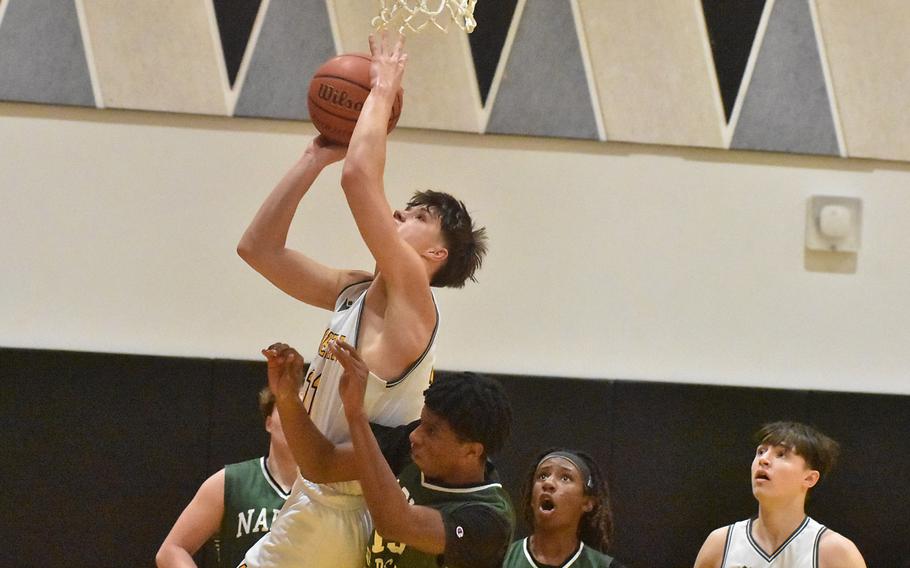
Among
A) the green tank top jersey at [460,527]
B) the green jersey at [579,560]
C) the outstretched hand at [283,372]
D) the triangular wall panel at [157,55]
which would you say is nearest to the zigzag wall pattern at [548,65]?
the triangular wall panel at [157,55]

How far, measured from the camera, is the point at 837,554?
4145mm

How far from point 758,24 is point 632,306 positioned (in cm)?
154

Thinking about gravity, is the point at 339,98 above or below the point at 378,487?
above

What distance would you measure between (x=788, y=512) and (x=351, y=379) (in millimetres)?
2499

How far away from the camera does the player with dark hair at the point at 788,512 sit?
4.20 meters

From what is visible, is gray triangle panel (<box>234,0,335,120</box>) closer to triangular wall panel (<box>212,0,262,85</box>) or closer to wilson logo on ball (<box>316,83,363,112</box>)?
triangular wall panel (<box>212,0,262,85</box>)

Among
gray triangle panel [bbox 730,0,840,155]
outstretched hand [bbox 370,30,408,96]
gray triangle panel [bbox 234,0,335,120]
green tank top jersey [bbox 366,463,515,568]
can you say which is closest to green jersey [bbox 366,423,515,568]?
green tank top jersey [bbox 366,463,515,568]

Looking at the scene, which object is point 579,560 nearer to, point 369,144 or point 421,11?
point 369,144

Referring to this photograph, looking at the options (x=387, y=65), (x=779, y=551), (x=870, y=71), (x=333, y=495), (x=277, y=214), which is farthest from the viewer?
(x=870, y=71)

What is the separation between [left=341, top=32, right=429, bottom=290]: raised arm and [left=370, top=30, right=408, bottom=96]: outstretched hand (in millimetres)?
50

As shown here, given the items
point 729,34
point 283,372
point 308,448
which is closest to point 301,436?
point 308,448

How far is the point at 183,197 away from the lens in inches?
203

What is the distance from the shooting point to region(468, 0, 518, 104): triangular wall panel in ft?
17.5

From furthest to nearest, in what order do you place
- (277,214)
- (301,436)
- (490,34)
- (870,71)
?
1. (870,71)
2. (490,34)
3. (277,214)
4. (301,436)
